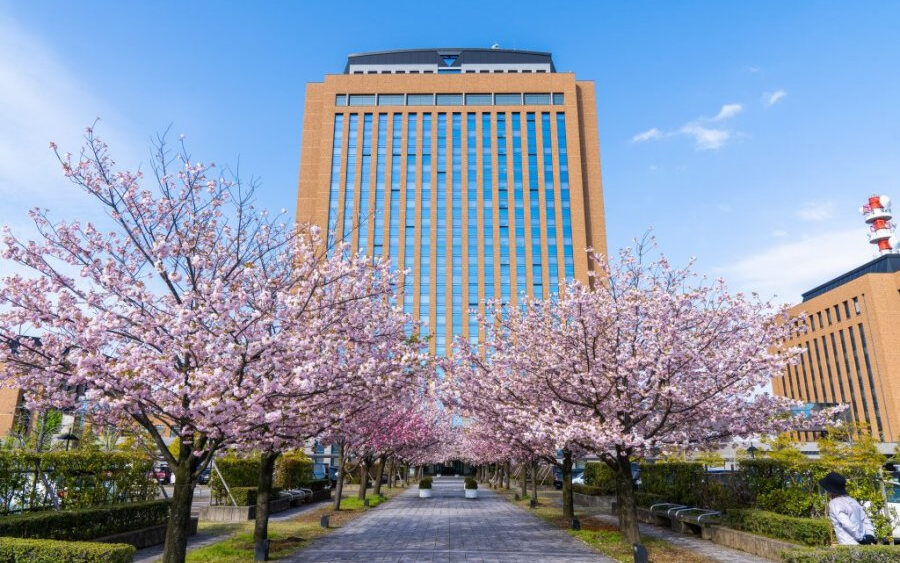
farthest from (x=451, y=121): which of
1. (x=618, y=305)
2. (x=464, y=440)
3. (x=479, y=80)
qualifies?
(x=618, y=305)

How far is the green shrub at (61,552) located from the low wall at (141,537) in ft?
18.6

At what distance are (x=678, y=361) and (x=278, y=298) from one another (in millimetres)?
8719

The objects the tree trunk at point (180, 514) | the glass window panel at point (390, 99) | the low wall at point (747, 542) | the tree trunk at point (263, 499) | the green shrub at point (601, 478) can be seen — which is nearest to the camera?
the tree trunk at point (180, 514)

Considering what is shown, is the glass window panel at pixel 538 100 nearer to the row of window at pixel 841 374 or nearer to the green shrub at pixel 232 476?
the row of window at pixel 841 374

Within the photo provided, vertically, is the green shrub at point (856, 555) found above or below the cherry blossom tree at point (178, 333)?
below

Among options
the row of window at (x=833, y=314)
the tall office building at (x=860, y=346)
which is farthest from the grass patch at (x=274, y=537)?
the row of window at (x=833, y=314)

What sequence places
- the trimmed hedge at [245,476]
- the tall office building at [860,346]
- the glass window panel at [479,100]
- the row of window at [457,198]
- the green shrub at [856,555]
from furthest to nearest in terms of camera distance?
the glass window panel at [479,100] → the row of window at [457,198] → the tall office building at [860,346] → the trimmed hedge at [245,476] → the green shrub at [856,555]

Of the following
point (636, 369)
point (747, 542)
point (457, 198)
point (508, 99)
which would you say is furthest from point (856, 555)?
point (508, 99)

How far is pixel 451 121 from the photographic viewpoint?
92.1m

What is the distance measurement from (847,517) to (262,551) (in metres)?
11.7

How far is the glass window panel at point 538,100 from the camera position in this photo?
3661 inches

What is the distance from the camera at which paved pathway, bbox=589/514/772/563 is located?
13.9 meters

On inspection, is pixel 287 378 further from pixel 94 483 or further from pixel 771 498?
pixel 771 498

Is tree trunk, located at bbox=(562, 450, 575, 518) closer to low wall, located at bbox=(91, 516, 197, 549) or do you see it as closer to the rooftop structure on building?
low wall, located at bbox=(91, 516, 197, 549)
